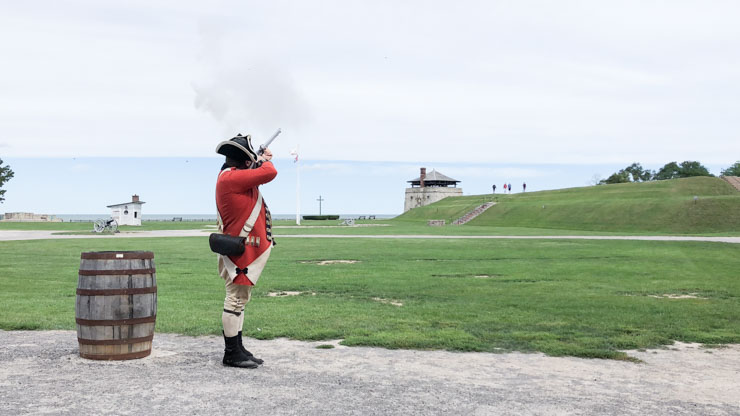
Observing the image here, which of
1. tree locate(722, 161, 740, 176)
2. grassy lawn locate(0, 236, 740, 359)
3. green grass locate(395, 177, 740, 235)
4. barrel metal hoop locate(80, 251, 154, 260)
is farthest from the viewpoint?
tree locate(722, 161, 740, 176)

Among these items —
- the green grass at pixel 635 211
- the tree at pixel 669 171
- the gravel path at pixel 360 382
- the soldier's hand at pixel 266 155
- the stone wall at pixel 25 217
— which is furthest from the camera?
the tree at pixel 669 171

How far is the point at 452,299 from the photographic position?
12531 millimetres

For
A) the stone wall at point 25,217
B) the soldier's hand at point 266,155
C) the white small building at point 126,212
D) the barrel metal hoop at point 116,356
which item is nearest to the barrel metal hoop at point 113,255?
the barrel metal hoop at point 116,356

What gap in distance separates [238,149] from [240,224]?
841mm

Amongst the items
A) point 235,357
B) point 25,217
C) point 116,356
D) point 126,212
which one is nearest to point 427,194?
point 25,217

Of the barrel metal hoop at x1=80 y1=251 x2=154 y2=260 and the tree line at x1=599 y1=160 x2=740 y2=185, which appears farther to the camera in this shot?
the tree line at x1=599 y1=160 x2=740 y2=185

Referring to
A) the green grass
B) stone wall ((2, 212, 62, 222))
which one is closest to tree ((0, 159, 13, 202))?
stone wall ((2, 212, 62, 222))

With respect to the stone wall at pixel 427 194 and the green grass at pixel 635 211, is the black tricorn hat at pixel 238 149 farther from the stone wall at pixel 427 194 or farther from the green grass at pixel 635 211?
the stone wall at pixel 427 194

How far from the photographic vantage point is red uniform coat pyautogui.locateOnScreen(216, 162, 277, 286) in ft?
23.5

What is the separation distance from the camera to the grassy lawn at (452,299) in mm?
8922

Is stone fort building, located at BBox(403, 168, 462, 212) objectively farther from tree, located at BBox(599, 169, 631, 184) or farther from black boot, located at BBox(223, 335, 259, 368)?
black boot, located at BBox(223, 335, 259, 368)

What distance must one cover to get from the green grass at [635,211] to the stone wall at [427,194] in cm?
3186

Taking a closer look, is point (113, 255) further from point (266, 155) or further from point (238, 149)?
point (266, 155)

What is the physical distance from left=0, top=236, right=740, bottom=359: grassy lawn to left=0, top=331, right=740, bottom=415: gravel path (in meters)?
0.75
